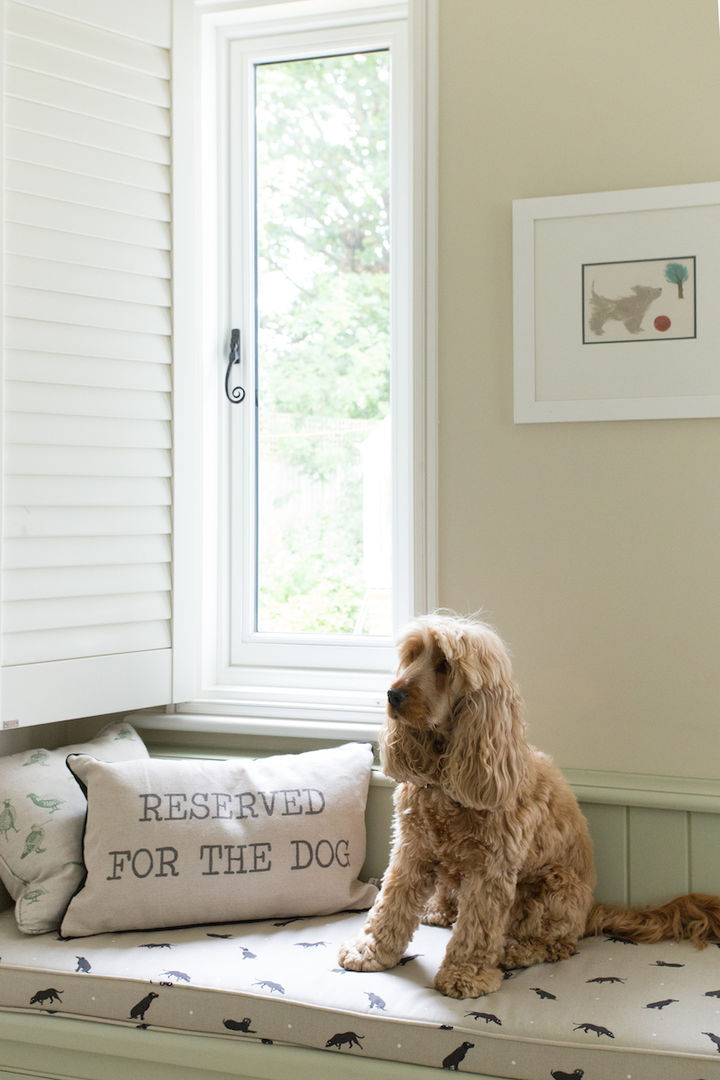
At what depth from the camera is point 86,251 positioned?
6.32ft

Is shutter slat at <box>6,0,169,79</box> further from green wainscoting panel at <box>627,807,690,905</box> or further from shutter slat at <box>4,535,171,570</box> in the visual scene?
green wainscoting panel at <box>627,807,690,905</box>

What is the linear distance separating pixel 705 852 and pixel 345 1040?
30.4 inches

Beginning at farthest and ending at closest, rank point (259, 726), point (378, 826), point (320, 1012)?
point (259, 726)
point (378, 826)
point (320, 1012)

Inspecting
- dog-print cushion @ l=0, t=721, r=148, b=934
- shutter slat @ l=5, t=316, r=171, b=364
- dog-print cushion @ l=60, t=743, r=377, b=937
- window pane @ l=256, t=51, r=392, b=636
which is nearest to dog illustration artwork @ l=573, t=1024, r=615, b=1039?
Answer: dog-print cushion @ l=60, t=743, r=377, b=937

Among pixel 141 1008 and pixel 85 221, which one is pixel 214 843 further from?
pixel 85 221

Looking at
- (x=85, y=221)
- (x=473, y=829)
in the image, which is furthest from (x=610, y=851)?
(x=85, y=221)

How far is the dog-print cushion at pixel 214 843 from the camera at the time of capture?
1.66m

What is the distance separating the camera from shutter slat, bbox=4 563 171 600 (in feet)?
6.04

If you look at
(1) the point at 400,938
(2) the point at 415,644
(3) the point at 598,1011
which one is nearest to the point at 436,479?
(2) the point at 415,644

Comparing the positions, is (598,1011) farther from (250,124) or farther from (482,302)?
(250,124)

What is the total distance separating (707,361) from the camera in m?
1.77

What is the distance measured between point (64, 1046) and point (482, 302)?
5.06ft

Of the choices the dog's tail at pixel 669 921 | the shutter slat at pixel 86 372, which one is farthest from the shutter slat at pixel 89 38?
the dog's tail at pixel 669 921

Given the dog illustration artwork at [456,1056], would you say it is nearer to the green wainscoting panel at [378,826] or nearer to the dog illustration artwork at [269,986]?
the dog illustration artwork at [269,986]
